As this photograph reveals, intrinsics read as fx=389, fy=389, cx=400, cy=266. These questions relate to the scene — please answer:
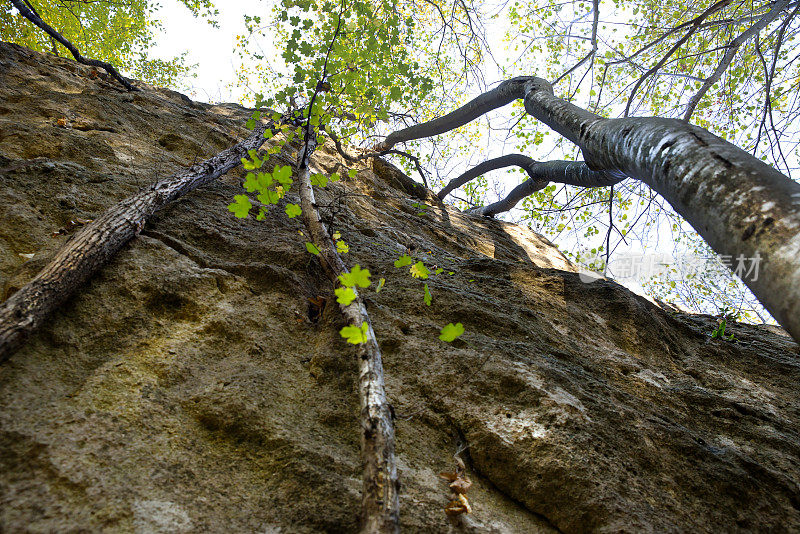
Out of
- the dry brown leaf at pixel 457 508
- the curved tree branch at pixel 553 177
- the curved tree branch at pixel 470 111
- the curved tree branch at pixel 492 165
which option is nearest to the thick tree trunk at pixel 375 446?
the dry brown leaf at pixel 457 508

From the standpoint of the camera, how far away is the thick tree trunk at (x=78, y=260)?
5.41 feet

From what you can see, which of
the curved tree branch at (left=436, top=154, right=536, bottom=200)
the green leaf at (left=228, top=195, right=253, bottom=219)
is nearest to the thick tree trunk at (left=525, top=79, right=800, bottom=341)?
the green leaf at (left=228, top=195, right=253, bottom=219)

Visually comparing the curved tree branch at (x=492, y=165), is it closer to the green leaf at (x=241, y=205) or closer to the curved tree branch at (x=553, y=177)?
the curved tree branch at (x=553, y=177)

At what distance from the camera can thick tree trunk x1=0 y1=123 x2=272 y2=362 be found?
1.65 m

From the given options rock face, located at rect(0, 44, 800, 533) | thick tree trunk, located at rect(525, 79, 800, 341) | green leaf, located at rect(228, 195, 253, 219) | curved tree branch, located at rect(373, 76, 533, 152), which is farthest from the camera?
curved tree branch, located at rect(373, 76, 533, 152)

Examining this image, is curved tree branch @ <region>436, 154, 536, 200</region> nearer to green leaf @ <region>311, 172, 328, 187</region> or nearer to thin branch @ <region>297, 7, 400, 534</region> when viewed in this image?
green leaf @ <region>311, 172, 328, 187</region>

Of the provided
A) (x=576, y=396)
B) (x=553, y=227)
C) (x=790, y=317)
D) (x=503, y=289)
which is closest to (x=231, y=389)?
(x=576, y=396)

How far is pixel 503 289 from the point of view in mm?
3637

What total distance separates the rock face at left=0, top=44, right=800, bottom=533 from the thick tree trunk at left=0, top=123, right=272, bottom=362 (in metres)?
0.08

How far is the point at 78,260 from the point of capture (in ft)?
6.76

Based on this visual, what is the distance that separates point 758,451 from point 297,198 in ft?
13.7

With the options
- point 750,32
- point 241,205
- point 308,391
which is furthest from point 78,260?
point 750,32

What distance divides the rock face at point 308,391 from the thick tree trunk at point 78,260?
3.2 inches

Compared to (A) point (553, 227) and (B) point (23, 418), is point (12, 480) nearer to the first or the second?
(B) point (23, 418)
